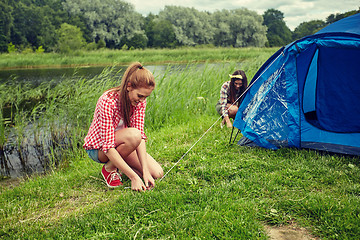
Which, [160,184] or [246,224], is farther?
[160,184]

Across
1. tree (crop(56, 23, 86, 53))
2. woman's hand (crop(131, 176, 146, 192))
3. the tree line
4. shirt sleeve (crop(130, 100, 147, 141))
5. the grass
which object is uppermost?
the tree line

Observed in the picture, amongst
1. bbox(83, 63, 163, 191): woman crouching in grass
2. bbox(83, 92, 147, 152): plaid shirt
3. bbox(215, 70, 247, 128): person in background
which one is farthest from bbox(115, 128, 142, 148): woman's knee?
bbox(215, 70, 247, 128): person in background

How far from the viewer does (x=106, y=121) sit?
242 cm

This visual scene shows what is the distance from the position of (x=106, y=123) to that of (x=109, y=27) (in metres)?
34.4

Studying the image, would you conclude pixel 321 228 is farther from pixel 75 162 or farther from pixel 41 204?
pixel 75 162

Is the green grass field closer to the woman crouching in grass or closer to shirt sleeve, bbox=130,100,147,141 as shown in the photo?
the woman crouching in grass

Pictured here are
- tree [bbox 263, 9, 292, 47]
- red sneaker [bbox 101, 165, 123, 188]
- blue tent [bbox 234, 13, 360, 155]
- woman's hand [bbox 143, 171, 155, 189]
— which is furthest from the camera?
tree [bbox 263, 9, 292, 47]

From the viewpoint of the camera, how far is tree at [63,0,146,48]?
32.6 meters

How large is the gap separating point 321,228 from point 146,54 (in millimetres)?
20872

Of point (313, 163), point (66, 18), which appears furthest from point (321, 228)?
point (66, 18)

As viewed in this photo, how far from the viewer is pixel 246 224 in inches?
76.8

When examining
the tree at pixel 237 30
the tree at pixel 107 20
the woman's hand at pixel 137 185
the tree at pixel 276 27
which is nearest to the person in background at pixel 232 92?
the woman's hand at pixel 137 185

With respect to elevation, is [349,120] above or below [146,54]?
below

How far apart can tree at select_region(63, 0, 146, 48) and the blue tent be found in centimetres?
3128
